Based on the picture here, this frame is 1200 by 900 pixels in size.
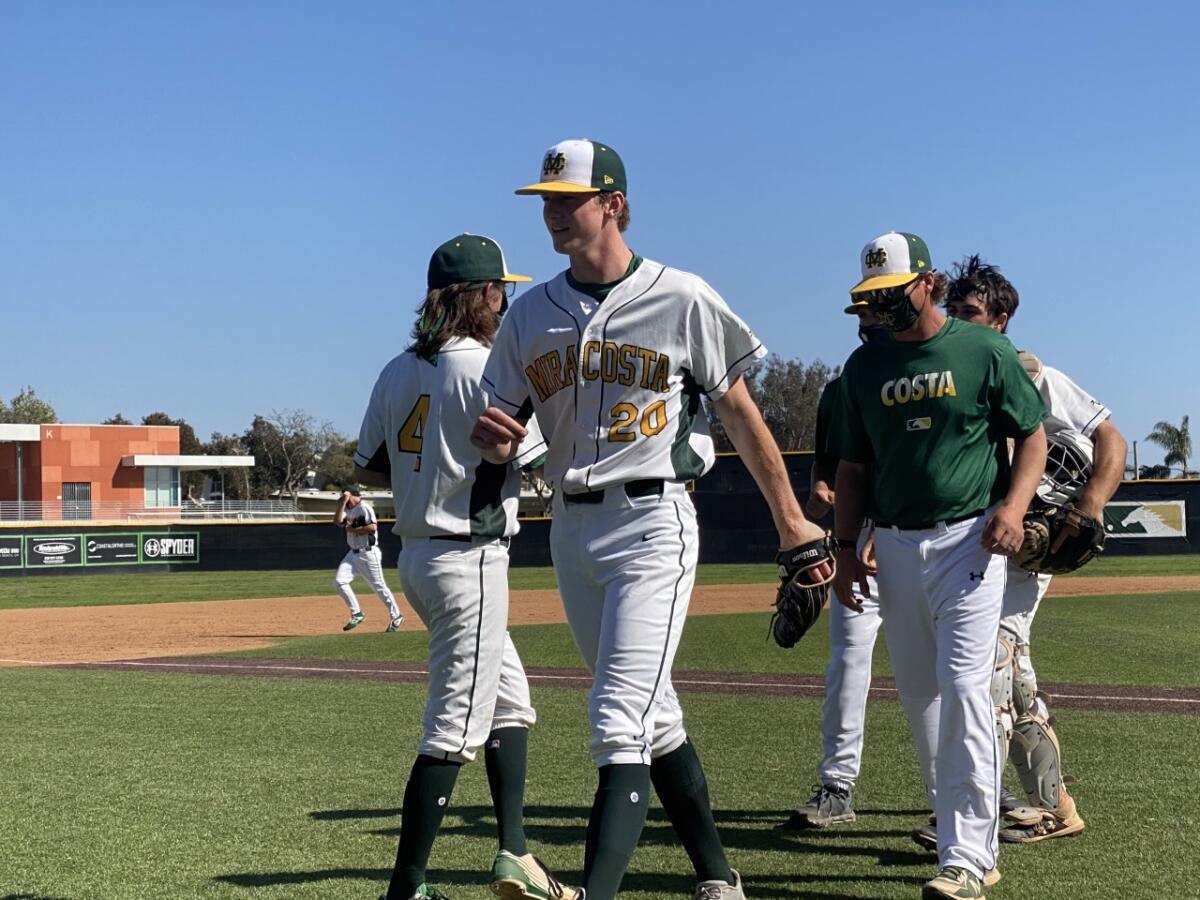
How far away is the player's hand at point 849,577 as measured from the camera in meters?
4.77

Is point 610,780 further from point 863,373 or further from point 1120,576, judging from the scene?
point 1120,576

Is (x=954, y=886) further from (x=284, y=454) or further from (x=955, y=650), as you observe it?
(x=284, y=454)

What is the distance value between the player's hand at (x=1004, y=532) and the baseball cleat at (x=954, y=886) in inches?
38.7

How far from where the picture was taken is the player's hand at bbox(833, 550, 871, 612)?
4.77 m

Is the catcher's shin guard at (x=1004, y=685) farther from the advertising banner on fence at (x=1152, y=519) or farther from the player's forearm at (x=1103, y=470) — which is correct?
the advertising banner on fence at (x=1152, y=519)

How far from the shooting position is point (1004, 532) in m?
4.19

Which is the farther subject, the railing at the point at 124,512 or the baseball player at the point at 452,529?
the railing at the point at 124,512

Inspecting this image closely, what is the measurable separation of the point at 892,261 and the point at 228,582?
3193 cm

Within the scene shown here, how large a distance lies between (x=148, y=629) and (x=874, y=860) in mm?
16363

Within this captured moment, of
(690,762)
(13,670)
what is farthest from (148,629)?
(690,762)

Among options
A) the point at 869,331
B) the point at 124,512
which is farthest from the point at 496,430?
the point at 124,512

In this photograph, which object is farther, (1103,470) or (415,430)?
(1103,470)

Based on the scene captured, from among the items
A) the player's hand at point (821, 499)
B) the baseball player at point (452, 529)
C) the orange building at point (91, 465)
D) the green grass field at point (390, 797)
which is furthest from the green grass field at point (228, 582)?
the orange building at point (91, 465)

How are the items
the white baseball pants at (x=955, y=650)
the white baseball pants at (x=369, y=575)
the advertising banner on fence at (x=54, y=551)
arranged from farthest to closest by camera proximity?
the advertising banner on fence at (x=54, y=551) → the white baseball pants at (x=369, y=575) → the white baseball pants at (x=955, y=650)
